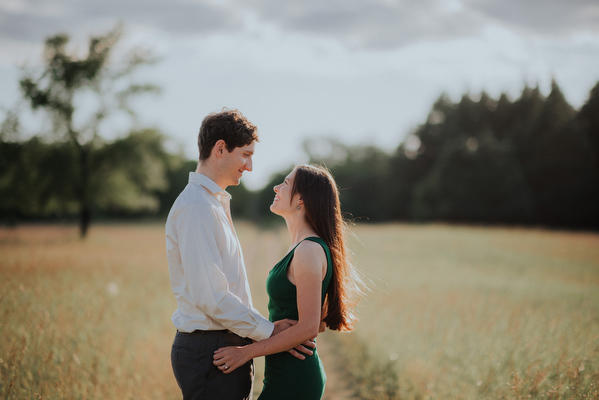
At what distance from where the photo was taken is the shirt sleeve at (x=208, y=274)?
2.16 meters

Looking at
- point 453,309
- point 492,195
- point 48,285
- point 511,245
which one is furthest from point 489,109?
point 48,285

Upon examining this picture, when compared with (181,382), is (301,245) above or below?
above

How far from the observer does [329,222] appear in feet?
8.39

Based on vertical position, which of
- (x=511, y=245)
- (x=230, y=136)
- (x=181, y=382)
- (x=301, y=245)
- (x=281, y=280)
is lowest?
(x=511, y=245)

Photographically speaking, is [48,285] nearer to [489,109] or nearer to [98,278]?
[98,278]

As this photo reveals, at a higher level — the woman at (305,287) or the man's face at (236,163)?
the man's face at (236,163)

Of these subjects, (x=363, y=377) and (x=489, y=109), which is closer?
(x=363, y=377)

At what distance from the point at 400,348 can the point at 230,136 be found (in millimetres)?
4709

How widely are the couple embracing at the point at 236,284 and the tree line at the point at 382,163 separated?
52cm

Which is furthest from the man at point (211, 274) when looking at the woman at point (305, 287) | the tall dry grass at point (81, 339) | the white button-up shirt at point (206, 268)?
the tall dry grass at point (81, 339)

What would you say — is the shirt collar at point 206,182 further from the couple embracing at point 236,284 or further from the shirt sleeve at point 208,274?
the shirt sleeve at point 208,274

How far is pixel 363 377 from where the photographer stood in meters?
5.45

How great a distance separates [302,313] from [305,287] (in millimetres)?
166

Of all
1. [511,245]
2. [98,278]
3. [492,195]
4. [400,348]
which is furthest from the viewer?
[492,195]
